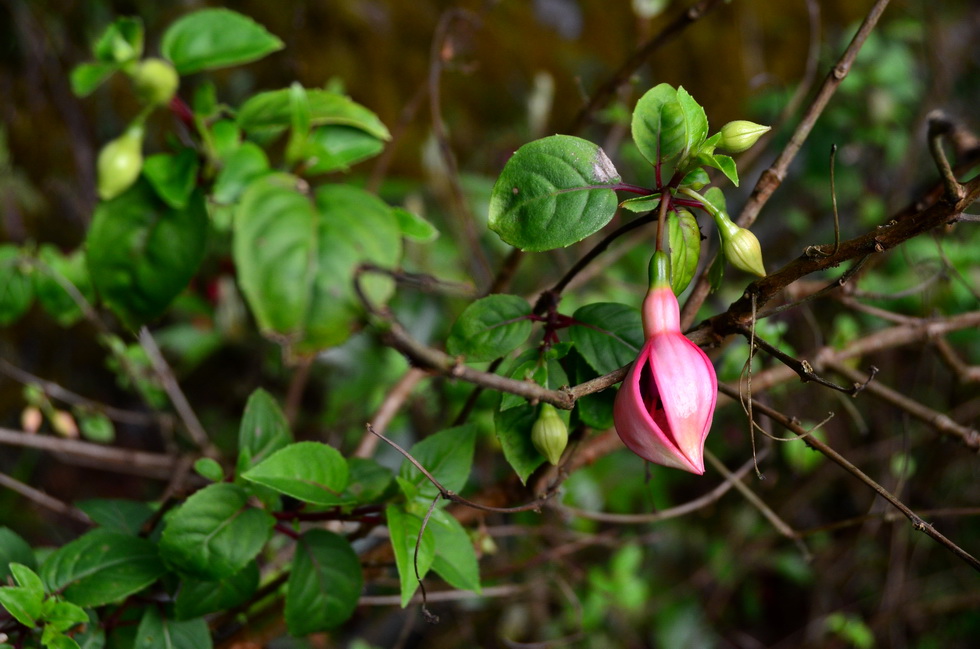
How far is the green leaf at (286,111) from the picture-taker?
0.54 metres

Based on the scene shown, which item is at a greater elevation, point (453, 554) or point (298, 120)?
point (298, 120)

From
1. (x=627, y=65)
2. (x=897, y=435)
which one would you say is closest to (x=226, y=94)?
(x=627, y=65)

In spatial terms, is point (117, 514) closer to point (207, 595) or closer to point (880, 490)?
point (207, 595)

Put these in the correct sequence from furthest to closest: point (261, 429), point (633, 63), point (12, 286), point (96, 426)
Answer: point (96, 426) < point (12, 286) < point (633, 63) < point (261, 429)

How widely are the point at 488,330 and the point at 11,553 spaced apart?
1.43ft

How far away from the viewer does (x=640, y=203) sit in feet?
1.40

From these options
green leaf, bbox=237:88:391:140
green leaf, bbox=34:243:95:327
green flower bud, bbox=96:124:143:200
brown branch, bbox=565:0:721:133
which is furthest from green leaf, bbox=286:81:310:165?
green leaf, bbox=34:243:95:327

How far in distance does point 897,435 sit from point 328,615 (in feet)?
4.45

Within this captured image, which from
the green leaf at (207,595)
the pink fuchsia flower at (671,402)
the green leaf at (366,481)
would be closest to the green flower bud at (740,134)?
the pink fuchsia flower at (671,402)

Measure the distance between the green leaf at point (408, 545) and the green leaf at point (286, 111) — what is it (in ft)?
1.01

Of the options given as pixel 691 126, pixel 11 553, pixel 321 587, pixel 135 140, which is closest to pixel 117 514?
pixel 11 553

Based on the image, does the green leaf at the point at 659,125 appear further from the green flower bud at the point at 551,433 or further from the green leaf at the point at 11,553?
the green leaf at the point at 11,553

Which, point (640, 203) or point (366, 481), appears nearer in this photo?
point (640, 203)

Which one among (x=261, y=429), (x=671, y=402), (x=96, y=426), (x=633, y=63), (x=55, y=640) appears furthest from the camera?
(x=96, y=426)
